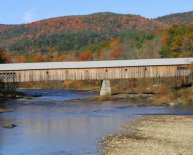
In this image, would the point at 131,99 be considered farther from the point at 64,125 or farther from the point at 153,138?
the point at 153,138

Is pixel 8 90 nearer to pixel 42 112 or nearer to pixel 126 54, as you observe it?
pixel 42 112

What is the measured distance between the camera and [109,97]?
45.6 metres

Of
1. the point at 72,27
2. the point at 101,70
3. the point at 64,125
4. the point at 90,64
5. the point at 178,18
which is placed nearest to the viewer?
the point at 64,125

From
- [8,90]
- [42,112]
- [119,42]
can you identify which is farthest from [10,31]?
[42,112]

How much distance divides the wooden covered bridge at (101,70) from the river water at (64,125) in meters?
7.14

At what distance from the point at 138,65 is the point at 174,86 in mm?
4771

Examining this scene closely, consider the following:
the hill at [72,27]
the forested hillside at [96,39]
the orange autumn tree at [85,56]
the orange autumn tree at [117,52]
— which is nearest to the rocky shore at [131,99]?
the forested hillside at [96,39]

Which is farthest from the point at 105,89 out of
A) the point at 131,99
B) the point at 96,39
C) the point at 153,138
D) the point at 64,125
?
the point at 96,39

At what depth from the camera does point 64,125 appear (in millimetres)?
26938

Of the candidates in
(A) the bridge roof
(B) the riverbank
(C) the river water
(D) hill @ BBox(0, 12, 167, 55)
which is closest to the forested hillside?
(D) hill @ BBox(0, 12, 167, 55)

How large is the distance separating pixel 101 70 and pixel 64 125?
2104cm

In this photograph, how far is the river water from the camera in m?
20.0

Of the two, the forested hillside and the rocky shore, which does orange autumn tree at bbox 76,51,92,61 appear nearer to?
the forested hillside

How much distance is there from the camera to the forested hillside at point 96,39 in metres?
63.2
